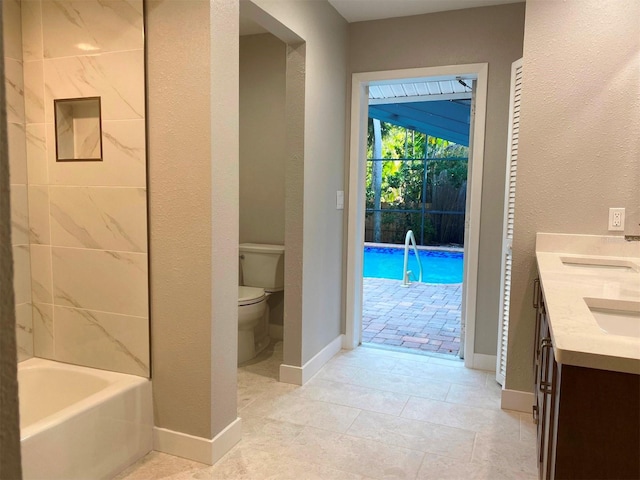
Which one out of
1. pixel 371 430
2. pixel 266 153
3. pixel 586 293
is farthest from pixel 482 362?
pixel 266 153

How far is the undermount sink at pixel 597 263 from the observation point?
2.33 metres

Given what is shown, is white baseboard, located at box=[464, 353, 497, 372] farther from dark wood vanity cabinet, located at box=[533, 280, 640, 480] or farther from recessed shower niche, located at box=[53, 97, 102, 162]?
recessed shower niche, located at box=[53, 97, 102, 162]

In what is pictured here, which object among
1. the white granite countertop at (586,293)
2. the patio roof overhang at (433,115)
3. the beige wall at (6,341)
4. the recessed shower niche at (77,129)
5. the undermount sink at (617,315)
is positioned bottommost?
the undermount sink at (617,315)

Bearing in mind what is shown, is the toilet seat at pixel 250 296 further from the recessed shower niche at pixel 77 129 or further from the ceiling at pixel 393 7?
the ceiling at pixel 393 7

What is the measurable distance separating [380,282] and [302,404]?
174 inches

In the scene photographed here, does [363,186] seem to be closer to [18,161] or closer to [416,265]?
[18,161]

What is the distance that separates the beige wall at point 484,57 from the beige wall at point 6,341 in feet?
10.8

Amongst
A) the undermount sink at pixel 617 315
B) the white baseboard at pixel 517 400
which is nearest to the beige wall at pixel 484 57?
the white baseboard at pixel 517 400

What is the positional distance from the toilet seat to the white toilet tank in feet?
0.43

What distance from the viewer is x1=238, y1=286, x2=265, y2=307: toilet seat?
3.29 m

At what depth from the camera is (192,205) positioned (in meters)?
2.13

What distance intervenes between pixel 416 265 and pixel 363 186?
577 centimetres

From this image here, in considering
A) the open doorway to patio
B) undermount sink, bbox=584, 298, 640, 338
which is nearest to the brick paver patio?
the open doorway to patio

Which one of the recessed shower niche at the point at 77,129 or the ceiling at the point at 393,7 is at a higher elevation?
the ceiling at the point at 393,7
